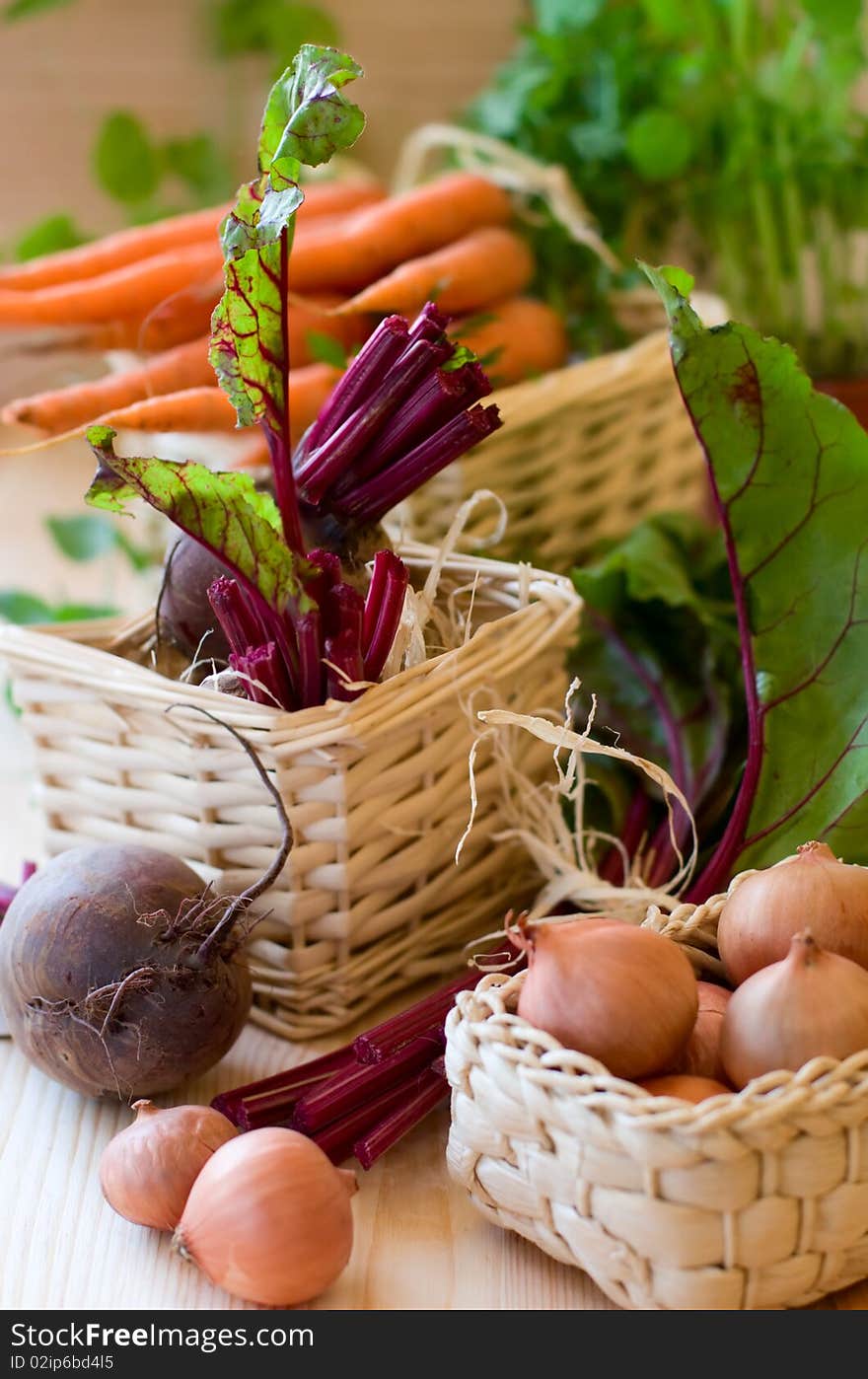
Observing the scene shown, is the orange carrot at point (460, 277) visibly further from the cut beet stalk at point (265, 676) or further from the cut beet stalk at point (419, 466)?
the cut beet stalk at point (265, 676)

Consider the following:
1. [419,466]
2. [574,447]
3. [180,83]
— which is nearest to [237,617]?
[419,466]

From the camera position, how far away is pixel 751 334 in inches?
29.9

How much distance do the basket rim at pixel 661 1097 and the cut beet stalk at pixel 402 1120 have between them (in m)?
0.13

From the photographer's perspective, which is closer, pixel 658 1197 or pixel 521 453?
pixel 658 1197

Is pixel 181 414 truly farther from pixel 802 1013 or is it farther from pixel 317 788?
pixel 802 1013

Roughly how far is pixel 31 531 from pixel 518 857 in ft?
2.92

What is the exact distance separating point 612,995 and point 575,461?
69cm

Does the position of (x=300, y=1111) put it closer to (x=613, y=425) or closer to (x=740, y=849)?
(x=740, y=849)

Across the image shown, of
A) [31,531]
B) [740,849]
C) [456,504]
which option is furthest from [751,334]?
[31,531]

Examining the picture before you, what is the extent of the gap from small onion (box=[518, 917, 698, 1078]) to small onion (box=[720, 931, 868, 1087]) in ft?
0.10

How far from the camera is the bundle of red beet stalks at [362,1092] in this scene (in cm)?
72

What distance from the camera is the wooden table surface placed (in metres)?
0.64

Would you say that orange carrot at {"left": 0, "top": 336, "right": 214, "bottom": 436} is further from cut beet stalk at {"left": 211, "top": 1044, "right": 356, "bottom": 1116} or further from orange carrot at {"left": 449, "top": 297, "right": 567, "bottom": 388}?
cut beet stalk at {"left": 211, "top": 1044, "right": 356, "bottom": 1116}

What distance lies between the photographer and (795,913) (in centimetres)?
65
